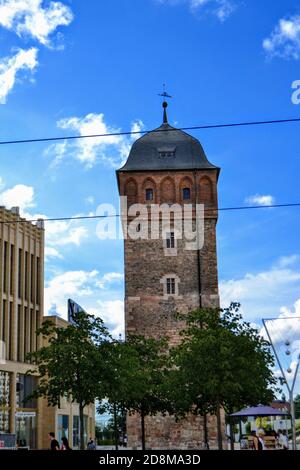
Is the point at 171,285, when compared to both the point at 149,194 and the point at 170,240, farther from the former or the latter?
the point at 149,194

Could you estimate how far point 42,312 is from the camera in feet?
177

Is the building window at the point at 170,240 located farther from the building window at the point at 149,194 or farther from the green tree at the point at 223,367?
the green tree at the point at 223,367

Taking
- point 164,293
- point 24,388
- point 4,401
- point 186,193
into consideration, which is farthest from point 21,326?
point 186,193

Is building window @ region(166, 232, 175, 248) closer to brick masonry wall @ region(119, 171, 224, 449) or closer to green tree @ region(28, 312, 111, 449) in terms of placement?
brick masonry wall @ region(119, 171, 224, 449)

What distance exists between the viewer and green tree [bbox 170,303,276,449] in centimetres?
3659

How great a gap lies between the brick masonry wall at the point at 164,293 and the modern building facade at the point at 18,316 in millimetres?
6808

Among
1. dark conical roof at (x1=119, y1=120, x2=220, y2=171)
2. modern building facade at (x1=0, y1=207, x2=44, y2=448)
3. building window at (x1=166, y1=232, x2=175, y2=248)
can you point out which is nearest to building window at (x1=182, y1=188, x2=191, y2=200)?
dark conical roof at (x1=119, y1=120, x2=220, y2=171)

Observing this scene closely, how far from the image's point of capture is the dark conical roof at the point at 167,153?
56.6 m

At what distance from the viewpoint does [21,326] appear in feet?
164

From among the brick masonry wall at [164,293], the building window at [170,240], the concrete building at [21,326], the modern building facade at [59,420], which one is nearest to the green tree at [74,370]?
the concrete building at [21,326]

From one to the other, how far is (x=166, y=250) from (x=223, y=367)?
1858cm

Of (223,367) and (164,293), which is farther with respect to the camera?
(164,293)

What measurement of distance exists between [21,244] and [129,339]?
1026 cm
